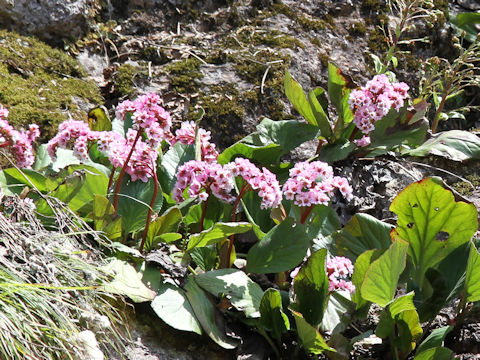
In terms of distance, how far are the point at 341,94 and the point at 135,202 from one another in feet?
4.04

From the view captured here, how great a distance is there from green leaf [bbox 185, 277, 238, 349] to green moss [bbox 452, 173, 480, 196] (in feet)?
5.32

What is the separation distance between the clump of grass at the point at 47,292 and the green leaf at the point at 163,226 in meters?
0.23

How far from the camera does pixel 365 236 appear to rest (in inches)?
91.5

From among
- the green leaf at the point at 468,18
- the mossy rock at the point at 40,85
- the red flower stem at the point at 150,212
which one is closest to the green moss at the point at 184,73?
the mossy rock at the point at 40,85

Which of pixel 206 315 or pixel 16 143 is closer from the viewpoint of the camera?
pixel 206 315

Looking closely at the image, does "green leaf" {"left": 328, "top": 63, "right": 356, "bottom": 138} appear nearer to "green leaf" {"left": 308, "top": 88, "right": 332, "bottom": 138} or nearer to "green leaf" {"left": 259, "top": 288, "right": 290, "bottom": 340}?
"green leaf" {"left": 308, "top": 88, "right": 332, "bottom": 138}

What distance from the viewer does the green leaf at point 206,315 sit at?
80.0 inches

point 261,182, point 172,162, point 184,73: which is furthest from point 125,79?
point 261,182

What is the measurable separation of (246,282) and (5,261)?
83 centimetres

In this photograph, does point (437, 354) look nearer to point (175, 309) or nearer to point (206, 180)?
point (175, 309)

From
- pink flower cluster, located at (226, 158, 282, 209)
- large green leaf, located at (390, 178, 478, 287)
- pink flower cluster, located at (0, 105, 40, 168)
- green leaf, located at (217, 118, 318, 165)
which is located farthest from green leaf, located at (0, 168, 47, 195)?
large green leaf, located at (390, 178, 478, 287)

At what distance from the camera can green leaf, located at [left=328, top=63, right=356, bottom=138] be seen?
2979 mm

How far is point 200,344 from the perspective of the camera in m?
2.11

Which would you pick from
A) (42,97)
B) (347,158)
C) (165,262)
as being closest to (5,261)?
(165,262)
